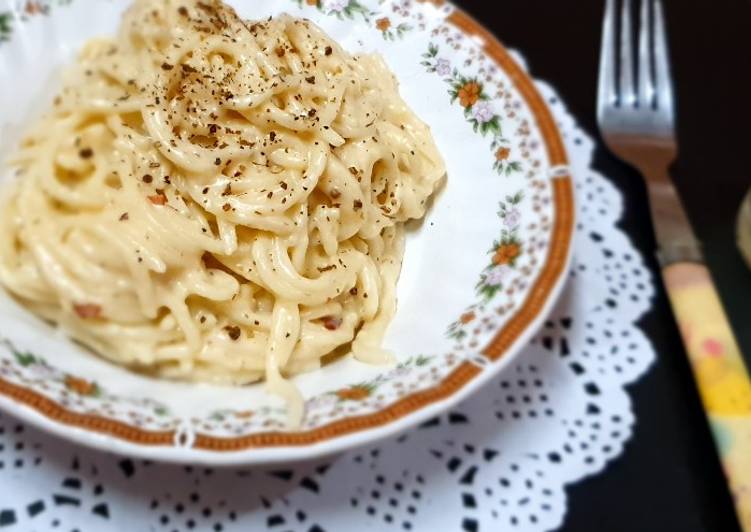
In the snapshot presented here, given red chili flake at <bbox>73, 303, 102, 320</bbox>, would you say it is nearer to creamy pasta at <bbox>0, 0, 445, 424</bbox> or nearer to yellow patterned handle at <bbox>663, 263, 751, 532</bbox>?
creamy pasta at <bbox>0, 0, 445, 424</bbox>

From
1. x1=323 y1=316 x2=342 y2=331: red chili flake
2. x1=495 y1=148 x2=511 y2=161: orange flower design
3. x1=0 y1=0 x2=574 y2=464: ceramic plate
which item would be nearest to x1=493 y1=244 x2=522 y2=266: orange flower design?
x1=0 y1=0 x2=574 y2=464: ceramic plate

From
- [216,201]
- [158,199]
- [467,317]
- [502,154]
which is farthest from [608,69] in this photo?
[158,199]

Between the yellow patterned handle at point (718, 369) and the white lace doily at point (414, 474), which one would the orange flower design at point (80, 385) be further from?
the yellow patterned handle at point (718, 369)

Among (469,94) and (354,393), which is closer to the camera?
(354,393)

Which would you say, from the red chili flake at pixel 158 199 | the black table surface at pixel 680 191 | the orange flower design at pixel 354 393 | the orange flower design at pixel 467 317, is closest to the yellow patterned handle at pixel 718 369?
the black table surface at pixel 680 191

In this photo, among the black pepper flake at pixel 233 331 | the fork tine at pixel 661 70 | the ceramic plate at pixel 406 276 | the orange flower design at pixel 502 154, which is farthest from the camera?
the fork tine at pixel 661 70

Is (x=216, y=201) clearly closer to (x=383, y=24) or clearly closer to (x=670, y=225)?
(x=383, y=24)
